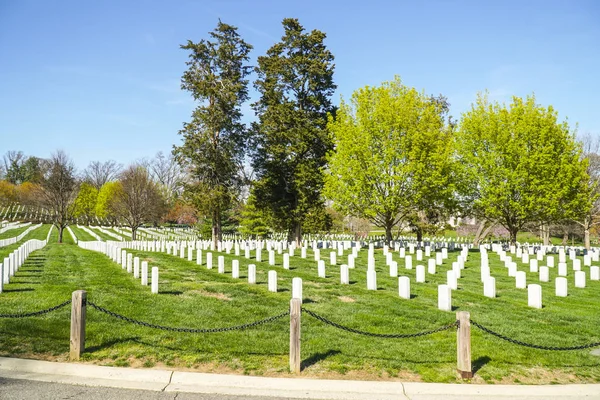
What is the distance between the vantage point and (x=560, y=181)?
1145 inches

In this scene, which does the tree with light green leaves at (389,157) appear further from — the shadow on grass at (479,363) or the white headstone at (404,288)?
the shadow on grass at (479,363)

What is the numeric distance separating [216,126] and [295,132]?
19.7 feet

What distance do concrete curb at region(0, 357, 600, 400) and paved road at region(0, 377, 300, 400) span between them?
0.14 metres

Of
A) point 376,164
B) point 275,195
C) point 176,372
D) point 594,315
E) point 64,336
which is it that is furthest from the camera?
point 275,195

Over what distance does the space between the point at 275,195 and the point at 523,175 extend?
17.8 metres

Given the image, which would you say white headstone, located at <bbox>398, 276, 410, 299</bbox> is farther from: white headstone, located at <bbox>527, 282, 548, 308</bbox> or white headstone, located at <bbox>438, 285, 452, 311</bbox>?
white headstone, located at <bbox>527, 282, 548, 308</bbox>

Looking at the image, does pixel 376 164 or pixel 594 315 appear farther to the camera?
pixel 376 164

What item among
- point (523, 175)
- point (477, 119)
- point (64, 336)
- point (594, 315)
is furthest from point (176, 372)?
point (477, 119)

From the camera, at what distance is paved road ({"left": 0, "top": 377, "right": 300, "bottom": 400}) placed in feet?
18.9

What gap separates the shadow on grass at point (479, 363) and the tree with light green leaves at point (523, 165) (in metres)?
24.3

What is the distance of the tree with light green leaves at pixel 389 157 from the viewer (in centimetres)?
2833

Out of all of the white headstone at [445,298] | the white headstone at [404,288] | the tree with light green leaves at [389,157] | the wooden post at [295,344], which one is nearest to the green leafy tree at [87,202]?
the tree with light green leaves at [389,157]

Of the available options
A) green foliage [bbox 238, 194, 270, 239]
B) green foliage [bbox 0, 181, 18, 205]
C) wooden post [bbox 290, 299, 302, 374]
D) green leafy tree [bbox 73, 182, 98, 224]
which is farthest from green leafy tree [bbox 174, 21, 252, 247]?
green foliage [bbox 0, 181, 18, 205]

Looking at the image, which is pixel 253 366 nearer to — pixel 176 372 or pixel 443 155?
pixel 176 372
